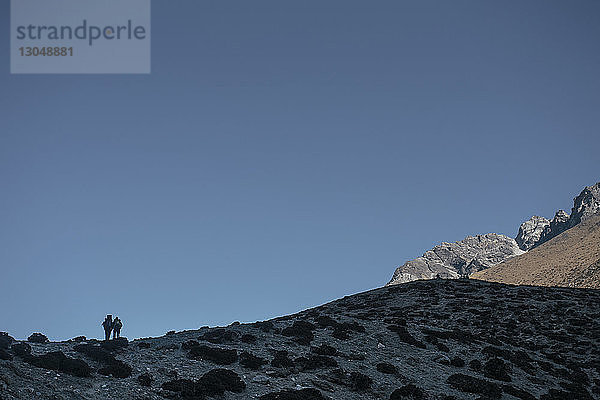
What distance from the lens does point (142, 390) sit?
23.1 meters

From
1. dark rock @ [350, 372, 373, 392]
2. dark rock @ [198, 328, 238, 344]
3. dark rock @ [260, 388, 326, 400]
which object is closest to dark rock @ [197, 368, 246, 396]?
dark rock @ [260, 388, 326, 400]

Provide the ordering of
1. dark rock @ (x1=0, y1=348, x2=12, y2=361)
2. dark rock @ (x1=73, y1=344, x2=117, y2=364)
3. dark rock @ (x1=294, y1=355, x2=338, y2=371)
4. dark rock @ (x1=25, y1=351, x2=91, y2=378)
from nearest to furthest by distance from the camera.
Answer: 1. dark rock @ (x1=0, y1=348, x2=12, y2=361)
2. dark rock @ (x1=25, y1=351, x2=91, y2=378)
3. dark rock @ (x1=73, y1=344, x2=117, y2=364)
4. dark rock @ (x1=294, y1=355, x2=338, y2=371)

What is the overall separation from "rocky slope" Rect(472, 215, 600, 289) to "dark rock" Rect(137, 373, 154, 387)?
104 meters

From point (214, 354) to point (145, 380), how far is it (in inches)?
244

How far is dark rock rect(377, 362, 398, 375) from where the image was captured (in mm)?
30609

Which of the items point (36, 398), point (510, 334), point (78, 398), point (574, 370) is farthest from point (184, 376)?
point (510, 334)

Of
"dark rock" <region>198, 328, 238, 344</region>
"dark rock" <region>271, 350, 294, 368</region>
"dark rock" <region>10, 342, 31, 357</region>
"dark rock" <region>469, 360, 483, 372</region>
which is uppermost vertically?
"dark rock" <region>10, 342, 31, 357</region>

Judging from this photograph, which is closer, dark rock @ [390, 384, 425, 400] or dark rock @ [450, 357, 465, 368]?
dark rock @ [390, 384, 425, 400]

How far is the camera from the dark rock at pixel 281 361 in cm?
2940

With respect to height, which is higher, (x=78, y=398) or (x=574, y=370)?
(x=78, y=398)

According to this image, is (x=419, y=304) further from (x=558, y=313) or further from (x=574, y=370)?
(x=574, y=370)

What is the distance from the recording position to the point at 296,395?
24.3 metres

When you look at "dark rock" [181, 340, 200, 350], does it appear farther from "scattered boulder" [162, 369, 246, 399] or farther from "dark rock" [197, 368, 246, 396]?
"scattered boulder" [162, 369, 246, 399]

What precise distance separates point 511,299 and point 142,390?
45599 millimetres
